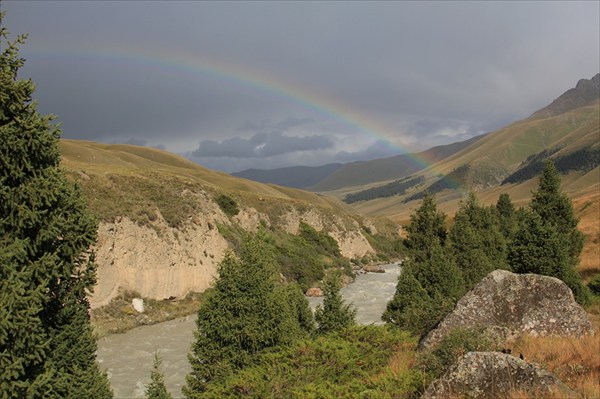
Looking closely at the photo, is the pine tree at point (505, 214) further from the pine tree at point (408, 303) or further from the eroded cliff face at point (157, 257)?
the pine tree at point (408, 303)

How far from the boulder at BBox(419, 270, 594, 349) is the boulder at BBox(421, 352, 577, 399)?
4.64 meters

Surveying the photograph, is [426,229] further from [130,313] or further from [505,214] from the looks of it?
[505,214]

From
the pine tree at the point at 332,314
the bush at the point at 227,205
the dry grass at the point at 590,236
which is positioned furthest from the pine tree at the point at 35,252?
the bush at the point at 227,205

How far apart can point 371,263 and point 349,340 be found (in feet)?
280

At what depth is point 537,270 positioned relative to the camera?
24203 millimetres

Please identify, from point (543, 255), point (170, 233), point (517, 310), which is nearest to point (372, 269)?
point (170, 233)

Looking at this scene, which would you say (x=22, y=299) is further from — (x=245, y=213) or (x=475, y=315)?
(x=245, y=213)

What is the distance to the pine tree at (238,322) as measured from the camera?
16.2 m

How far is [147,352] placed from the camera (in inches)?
1294

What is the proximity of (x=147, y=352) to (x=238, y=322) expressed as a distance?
66.8ft

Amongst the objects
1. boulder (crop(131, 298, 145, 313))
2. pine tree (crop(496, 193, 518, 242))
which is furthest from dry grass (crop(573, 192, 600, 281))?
boulder (crop(131, 298, 145, 313))

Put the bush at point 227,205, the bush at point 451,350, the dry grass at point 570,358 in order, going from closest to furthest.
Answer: the dry grass at point 570,358
the bush at point 451,350
the bush at point 227,205

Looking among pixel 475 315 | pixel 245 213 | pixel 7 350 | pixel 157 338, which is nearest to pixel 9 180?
pixel 7 350

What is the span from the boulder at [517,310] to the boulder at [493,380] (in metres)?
4.64
